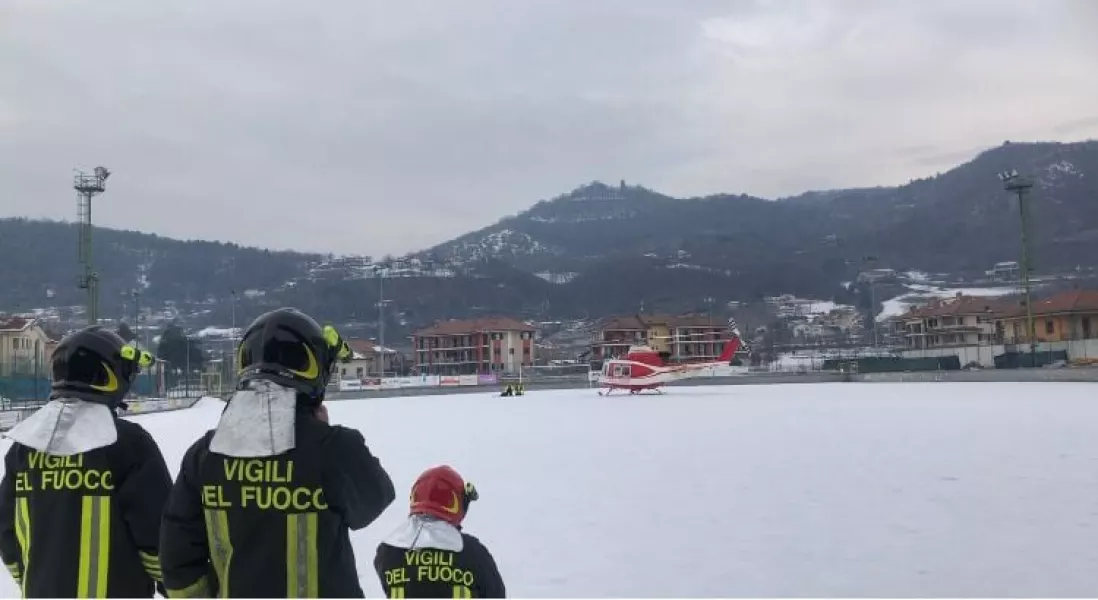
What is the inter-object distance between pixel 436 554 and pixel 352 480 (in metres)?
0.67

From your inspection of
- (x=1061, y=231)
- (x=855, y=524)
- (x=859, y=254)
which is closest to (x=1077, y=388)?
(x=855, y=524)

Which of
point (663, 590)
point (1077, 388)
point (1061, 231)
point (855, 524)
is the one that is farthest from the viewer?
point (1061, 231)

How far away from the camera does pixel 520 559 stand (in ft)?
21.2

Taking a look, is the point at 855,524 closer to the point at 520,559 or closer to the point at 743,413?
the point at 520,559

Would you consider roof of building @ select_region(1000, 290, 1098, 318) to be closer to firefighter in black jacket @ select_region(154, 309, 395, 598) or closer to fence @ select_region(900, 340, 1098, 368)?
fence @ select_region(900, 340, 1098, 368)

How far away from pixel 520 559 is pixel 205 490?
4386 millimetres

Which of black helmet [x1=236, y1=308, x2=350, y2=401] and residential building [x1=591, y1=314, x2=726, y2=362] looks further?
residential building [x1=591, y1=314, x2=726, y2=362]

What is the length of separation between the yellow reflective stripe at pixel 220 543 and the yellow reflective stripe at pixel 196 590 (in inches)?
4.4

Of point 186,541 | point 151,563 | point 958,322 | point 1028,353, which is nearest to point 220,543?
point 186,541

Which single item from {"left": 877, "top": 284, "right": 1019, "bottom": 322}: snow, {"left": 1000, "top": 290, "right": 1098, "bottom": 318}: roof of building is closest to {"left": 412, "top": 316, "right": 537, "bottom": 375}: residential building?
{"left": 1000, "top": 290, "right": 1098, "bottom": 318}: roof of building

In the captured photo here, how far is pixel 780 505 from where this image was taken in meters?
8.52

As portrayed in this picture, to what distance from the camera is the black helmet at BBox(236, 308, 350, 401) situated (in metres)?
2.44

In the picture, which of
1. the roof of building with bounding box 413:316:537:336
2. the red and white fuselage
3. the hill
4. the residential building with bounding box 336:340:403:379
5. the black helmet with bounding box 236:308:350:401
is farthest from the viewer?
the hill

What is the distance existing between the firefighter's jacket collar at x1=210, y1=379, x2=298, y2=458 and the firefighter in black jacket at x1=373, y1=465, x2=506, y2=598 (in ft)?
2.56
